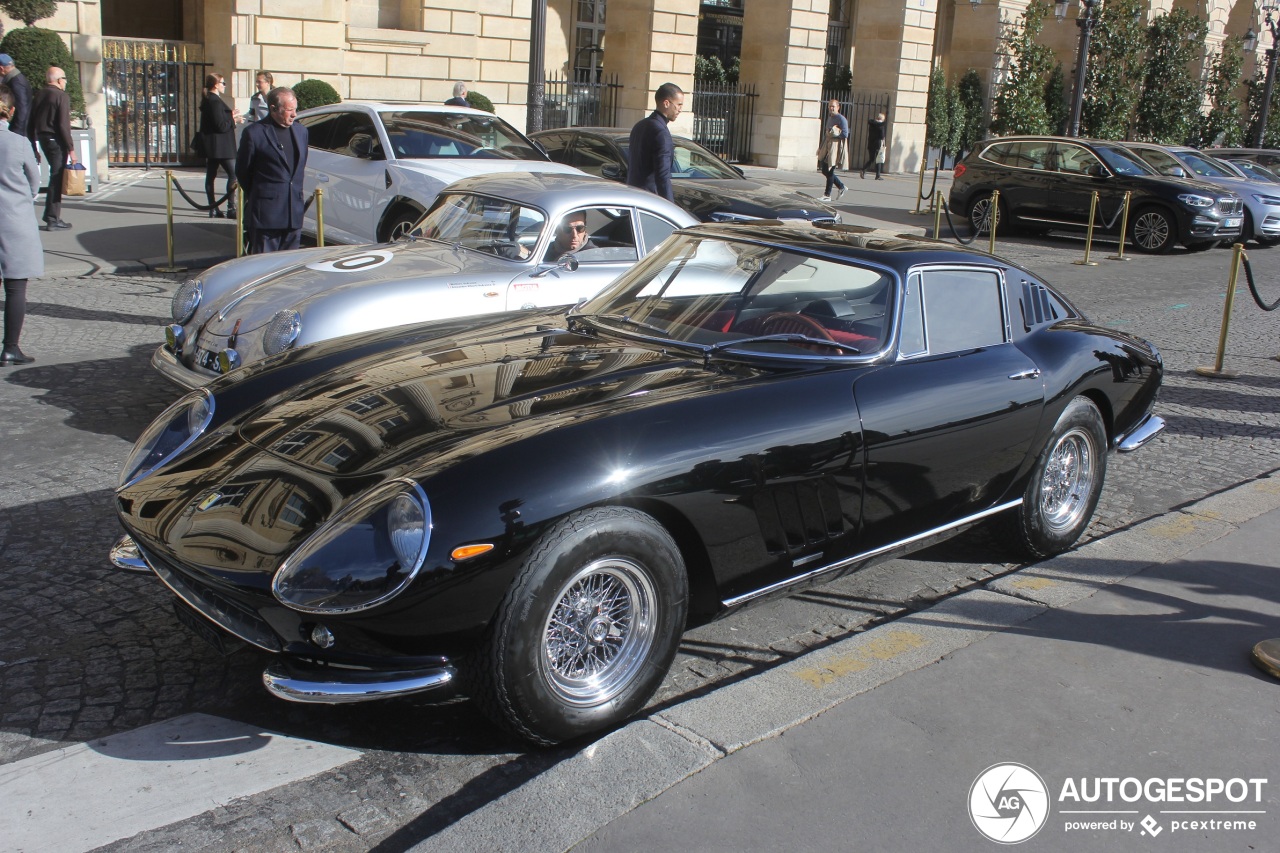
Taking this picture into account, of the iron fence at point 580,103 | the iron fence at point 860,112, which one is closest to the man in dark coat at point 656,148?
the iron fence at point 580,103

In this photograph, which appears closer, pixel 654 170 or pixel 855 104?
pixel 654 170

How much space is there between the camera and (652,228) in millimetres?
7711

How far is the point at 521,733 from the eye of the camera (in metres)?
3.33

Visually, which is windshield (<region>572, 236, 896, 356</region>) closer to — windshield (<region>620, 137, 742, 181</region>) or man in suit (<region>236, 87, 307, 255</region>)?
man in suit (<region>236, 87, 307, 255</region>)

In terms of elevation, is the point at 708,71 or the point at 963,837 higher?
the point at 708,71

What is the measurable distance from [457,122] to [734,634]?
8364 millimetres

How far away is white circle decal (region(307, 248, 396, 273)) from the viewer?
6.89m

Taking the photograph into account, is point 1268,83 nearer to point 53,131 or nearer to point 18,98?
point 53,131

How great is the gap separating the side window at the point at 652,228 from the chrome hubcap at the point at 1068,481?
321 cm

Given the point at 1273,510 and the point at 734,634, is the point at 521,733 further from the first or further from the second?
the point at 1273,510

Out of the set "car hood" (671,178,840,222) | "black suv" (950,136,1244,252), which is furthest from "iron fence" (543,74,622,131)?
"car hood" (671,178,840,222)

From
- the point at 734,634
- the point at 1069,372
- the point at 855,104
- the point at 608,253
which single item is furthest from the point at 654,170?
the point at 855,104

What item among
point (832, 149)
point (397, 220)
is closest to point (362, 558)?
point (397, 220)

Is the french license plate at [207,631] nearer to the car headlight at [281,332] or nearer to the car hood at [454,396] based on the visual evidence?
the car hood at [454,396]
